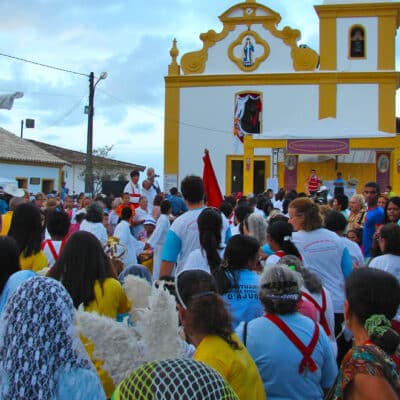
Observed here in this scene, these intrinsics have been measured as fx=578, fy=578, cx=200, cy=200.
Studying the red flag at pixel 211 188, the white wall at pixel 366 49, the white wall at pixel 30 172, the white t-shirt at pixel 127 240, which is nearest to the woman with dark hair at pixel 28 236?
the white t-shirt at pixel 127 240

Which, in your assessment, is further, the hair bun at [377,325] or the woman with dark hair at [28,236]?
the woman with dark hair at [28,236]

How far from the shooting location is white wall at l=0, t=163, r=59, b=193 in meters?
38.0

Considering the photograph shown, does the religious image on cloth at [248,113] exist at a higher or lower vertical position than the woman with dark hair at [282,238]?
higher

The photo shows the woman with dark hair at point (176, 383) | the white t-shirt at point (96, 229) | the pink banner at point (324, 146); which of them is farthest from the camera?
the pink banner at point (324, 146)

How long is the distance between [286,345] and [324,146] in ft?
58.5

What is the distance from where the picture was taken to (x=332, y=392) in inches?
95.5

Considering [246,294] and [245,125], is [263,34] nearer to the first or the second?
[245,125]

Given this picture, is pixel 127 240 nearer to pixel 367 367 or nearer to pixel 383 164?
pixel 367 367

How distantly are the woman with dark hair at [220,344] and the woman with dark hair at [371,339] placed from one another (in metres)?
0.53

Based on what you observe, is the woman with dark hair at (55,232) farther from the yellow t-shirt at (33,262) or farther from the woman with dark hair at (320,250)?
the woman with dark hair at (320,250)

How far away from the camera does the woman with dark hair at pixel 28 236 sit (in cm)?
495

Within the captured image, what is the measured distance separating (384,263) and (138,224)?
6324 mm

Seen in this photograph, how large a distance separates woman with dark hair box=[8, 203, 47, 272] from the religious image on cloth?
2340 cm

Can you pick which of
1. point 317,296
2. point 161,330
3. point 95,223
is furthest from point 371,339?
point 95,223
